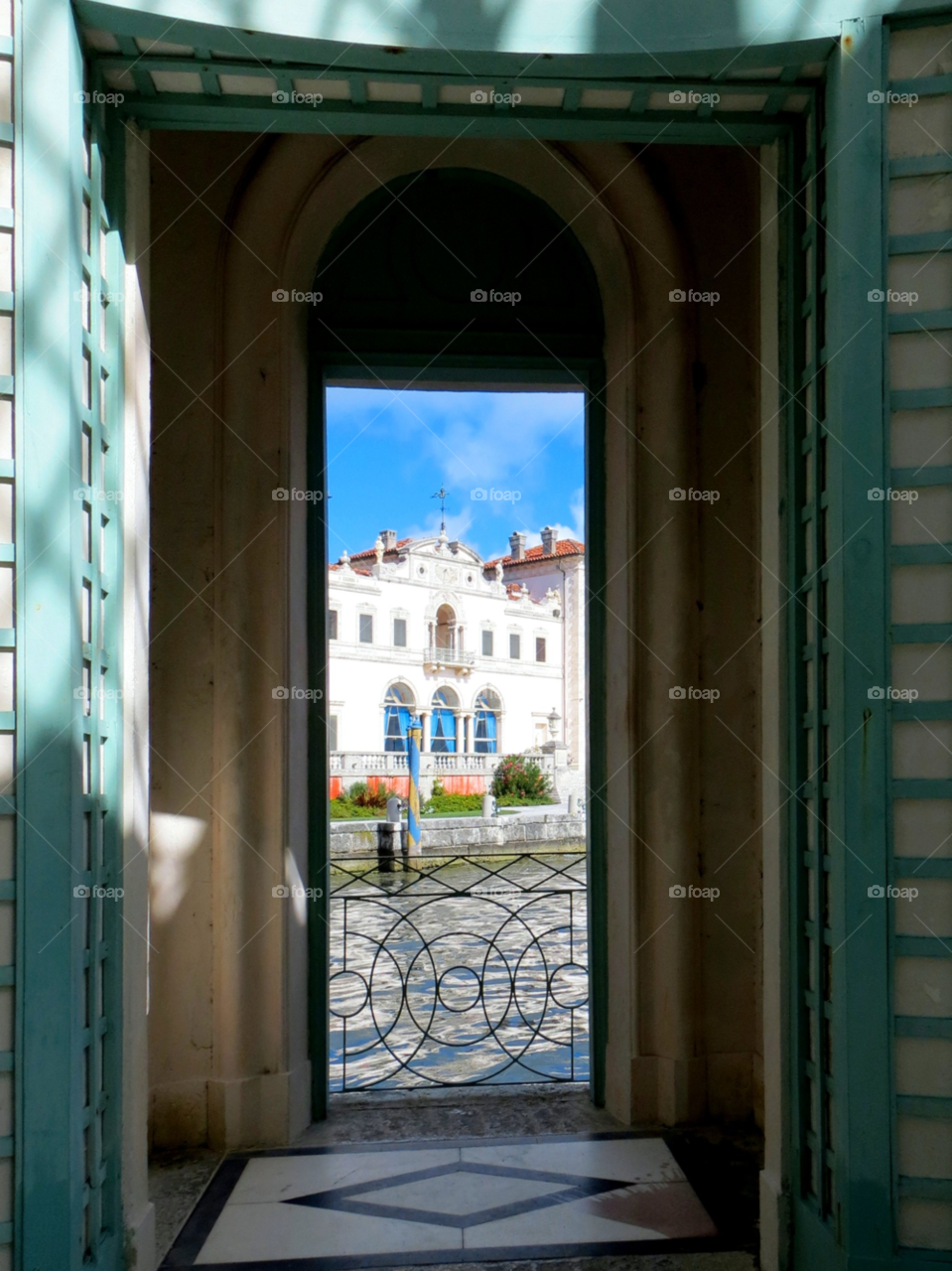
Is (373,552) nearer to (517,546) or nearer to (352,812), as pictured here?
(517,546)

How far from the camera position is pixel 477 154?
4.41 m

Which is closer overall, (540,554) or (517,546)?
(540,554)

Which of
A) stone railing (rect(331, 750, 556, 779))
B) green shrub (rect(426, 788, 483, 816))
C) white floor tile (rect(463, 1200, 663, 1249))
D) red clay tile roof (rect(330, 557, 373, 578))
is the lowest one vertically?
green shrub (rect(426, 788, 483, 816))

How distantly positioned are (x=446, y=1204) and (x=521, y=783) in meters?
32.7

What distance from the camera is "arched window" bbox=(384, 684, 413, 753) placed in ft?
132

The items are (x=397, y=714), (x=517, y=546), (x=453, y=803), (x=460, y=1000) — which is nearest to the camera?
(x=460, y=1000)

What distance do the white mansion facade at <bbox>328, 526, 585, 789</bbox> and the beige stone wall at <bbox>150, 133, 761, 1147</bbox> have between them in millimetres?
30593

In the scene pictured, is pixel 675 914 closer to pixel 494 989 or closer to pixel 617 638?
pixel 617 638

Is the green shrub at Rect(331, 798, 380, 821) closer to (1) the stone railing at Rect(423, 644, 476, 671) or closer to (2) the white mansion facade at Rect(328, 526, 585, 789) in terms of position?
(2) the white mansion facade at Rect(328, 526, 585, 789)

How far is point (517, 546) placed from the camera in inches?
1996

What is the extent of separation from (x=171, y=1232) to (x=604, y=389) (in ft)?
11.1

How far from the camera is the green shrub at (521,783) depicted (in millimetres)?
35562

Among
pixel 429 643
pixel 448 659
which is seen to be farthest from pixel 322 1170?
pixel 448 659

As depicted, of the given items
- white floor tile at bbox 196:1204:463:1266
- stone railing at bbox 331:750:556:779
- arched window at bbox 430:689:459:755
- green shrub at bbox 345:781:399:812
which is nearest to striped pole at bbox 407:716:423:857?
green shrub at bbox 345:781:399:812
